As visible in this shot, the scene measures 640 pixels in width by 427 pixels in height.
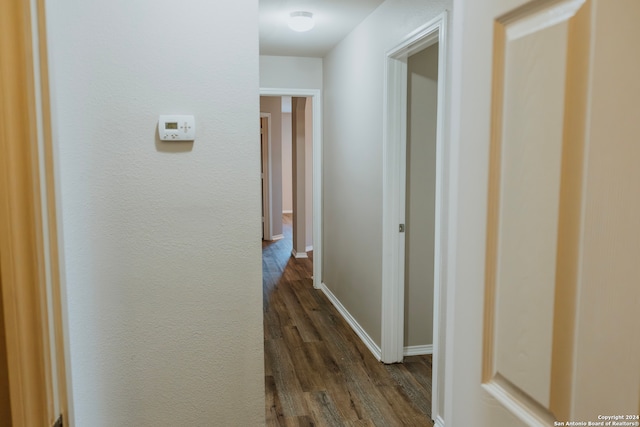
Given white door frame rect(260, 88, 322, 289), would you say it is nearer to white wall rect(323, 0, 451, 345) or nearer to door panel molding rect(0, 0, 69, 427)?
white wall rect(323, 0, 451, 345)

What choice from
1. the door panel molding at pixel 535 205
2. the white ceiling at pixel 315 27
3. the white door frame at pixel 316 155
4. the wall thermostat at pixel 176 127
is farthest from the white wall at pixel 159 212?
the white door frame at pixel 316 155

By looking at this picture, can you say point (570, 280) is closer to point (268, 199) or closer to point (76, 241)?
point (76, 241)

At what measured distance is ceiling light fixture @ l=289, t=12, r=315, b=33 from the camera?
134 inches

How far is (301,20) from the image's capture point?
3.39 m

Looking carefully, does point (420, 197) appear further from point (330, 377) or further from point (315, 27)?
point (315, 27)

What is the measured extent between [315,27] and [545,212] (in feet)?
11.3

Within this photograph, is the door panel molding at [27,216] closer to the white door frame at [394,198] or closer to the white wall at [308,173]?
the white door frame at [394,198]

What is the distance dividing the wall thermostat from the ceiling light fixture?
1926mm

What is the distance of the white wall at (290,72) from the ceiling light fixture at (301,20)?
1.46m

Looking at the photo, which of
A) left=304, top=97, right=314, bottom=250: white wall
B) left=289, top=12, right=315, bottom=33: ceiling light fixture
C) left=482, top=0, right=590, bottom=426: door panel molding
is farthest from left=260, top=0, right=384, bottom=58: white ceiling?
left=482, top=0, right=590, bottom=426: door panel molding

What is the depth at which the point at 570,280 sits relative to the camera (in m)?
0.64

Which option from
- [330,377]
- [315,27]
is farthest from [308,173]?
[330,377]

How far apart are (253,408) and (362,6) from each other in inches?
102

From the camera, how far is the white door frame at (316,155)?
4.92 metres
